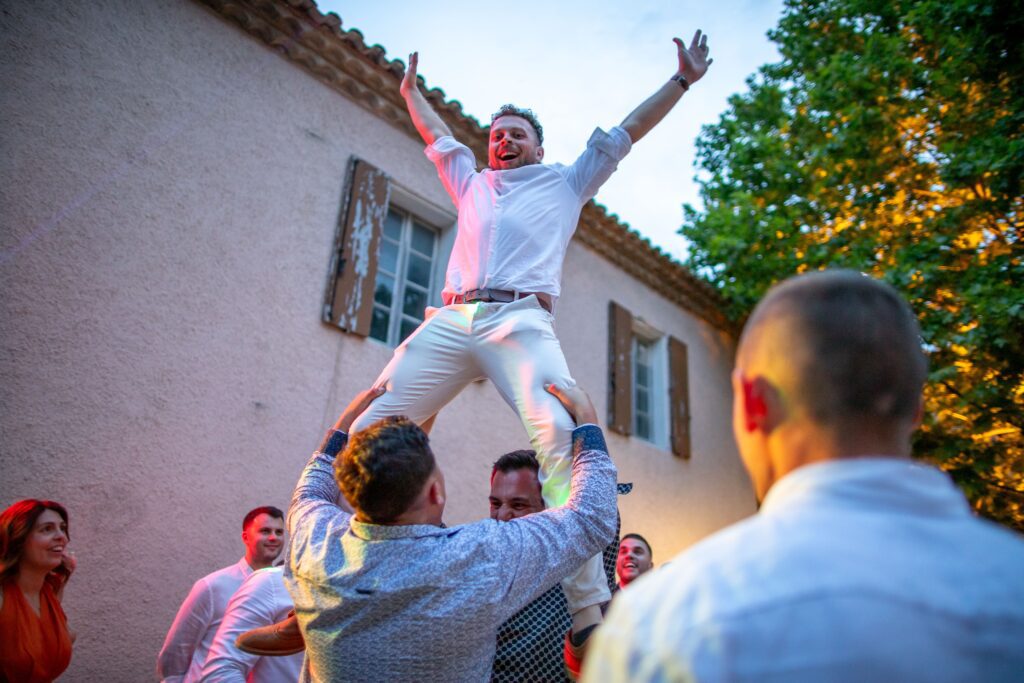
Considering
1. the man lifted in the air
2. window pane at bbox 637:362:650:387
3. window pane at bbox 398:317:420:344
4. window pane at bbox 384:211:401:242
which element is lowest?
the man lifted in the air

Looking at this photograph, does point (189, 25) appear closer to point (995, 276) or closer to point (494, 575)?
point (494, 575)

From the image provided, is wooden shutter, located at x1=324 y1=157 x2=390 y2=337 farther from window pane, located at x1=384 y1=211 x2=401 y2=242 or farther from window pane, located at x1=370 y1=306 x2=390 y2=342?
window pane, located at x1=384 y1=211 x2=401 y2=242

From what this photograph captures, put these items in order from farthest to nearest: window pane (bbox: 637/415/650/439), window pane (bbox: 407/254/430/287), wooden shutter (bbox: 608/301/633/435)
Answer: window pane (bbox: 637/415/650/439) → wooden shutter (bbox: 608/301/633/435) → window pane (bbox: 407/254/430/287)

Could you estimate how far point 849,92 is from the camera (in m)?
10.0

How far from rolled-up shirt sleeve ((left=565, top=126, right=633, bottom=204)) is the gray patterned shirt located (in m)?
1.55

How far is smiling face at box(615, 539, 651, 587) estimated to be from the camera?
545 centimetres

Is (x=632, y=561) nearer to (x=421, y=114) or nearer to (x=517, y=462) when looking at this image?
(x=517, y=462)

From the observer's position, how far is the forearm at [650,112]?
3.03 metres

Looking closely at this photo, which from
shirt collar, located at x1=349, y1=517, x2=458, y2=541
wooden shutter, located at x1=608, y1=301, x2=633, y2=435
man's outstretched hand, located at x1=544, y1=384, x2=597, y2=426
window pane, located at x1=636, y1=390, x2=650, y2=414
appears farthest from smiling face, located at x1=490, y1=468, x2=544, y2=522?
window pane, located at x1=636, y1=390, x2=650, y2=414

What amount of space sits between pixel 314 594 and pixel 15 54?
5.01 metres

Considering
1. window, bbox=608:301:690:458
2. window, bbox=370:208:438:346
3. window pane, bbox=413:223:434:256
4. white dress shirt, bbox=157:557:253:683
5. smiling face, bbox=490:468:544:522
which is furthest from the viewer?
window, bbox=608:301:690:458

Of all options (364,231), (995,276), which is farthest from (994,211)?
(364,231)

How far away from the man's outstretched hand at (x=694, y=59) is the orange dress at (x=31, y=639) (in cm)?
407

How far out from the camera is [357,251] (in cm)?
685
